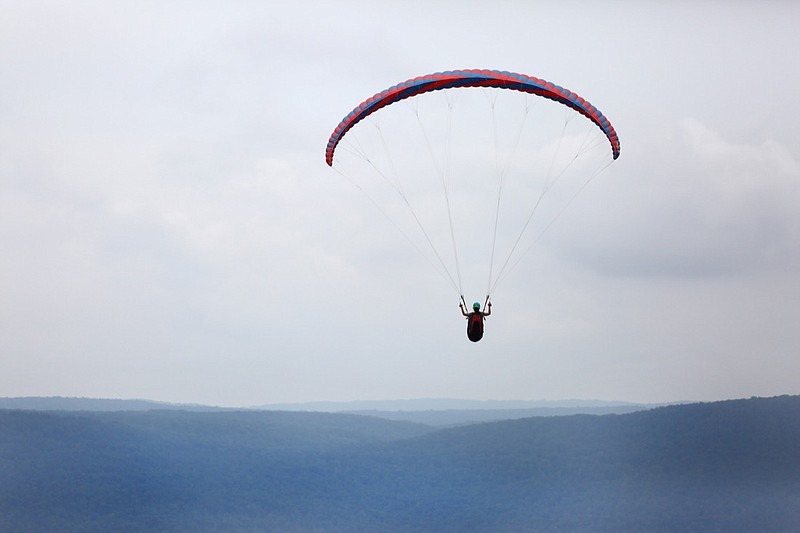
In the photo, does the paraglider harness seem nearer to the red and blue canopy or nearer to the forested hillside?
Result: the red and blue canopy

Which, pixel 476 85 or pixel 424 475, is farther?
pixel 424 475

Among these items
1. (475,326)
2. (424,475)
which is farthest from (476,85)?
(424,475)

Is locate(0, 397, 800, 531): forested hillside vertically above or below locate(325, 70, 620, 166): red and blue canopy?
below

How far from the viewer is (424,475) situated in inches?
4857

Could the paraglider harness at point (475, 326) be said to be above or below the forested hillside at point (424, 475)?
above

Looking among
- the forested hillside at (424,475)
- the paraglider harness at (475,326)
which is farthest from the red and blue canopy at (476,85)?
the forested hillside at (424,475)

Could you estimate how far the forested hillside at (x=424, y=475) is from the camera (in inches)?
3915

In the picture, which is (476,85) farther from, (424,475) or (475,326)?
(424,475)

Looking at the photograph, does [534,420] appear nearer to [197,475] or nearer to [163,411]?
[197,475]

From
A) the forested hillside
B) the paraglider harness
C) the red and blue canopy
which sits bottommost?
the forested hillside

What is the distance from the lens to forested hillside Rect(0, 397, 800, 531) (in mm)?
99438

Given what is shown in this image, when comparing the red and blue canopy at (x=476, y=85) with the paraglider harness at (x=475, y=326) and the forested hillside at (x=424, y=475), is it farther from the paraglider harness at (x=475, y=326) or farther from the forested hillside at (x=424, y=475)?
the forested hillside at (x=424, y=475)

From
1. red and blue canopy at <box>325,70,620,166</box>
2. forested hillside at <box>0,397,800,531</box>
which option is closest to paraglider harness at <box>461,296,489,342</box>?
red and blue canopy at <box>325,70,620,166</box>

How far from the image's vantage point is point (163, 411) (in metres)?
152
